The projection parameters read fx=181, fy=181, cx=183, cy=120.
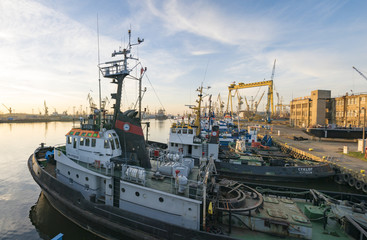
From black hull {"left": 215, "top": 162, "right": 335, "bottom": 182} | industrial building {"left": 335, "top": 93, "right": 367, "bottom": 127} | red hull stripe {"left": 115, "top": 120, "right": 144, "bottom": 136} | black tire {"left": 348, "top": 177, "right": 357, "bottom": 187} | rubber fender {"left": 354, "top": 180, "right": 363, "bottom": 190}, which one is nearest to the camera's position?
red hull stripe {"left": 115, "top": 120, "right": 144, "bottom": 136}

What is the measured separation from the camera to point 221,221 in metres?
7.09

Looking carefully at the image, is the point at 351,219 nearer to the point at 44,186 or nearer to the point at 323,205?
the point at 323,205

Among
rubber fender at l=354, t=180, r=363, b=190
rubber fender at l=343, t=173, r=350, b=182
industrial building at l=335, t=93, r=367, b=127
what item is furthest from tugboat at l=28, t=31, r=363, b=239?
industrial building at l=335, t=93, r=367, b=127

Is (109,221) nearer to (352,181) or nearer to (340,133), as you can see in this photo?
(352,181)

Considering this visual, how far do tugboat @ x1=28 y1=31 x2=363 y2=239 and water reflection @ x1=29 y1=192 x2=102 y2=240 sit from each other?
0.68m

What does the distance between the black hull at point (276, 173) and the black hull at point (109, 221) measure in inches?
420

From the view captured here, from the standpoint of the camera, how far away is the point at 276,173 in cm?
1616

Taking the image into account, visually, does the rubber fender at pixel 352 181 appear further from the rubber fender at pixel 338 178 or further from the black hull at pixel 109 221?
the black hull at pixel 109 221

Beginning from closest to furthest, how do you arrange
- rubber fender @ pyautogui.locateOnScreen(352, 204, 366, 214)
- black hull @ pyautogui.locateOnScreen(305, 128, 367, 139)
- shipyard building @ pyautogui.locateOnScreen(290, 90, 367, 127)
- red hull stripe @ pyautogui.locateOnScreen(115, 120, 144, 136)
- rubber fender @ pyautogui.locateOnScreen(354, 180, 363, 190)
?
1. rubber fender @ pyautogui.locateOnScreen(352, 204, 366, 214)
2. red hull stripe @ pyautogui.locateOnScreen(115, 120, 144, 136)
3. rubber fender @ pyautogui.locateOnScreen(354, 180, 363, 190)
4. black hull @ pyautogui.locateOnScreen(305, 128, 367, 139)
5. shipyard building @ pyautogui.locateOnScreen(290, 90, 367, 127)

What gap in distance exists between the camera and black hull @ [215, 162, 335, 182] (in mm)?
16156

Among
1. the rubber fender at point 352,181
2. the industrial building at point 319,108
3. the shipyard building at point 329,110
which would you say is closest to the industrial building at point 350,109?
the shipyard building at point 329,110

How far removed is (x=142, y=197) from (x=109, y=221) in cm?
180

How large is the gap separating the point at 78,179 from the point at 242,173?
508 inches

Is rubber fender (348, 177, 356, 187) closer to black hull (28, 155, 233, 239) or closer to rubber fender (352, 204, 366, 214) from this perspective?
rubber fender (352, 204, 366, 214)
